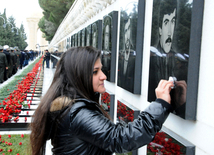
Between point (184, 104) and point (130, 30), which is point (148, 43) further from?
point (184, 104)

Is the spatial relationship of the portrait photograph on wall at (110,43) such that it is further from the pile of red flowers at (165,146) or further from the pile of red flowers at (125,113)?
the pile of red flowers at (165,146)

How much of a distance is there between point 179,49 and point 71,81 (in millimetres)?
765

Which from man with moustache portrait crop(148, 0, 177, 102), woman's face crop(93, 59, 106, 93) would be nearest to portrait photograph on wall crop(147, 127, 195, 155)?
man with moustache portrait crop(148, 0, 177, 102)

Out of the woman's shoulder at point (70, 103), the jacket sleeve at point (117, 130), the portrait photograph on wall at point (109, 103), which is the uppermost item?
the woman's shoulder at point (70, 103)

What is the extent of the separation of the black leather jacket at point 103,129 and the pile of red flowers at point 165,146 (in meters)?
0.61

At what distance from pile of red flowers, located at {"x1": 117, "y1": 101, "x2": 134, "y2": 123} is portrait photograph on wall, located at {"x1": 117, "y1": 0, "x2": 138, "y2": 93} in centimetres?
25

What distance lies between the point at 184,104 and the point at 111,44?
92.2 inches

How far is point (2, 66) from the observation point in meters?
13.8

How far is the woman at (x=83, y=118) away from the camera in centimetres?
139

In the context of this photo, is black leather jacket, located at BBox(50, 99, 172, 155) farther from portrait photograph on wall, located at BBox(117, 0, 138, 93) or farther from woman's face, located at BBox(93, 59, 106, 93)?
portrait photograph on wall, located at BBox(117, 0, 138, 93)

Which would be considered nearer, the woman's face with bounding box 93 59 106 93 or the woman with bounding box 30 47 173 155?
the woman with bounding box 30 47 173 155

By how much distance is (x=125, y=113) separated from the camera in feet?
10.8

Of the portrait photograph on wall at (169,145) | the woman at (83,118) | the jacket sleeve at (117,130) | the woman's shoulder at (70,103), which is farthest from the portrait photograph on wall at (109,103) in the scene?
the jacket sleeve at (117,130)

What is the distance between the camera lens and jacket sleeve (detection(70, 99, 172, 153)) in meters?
1.38
